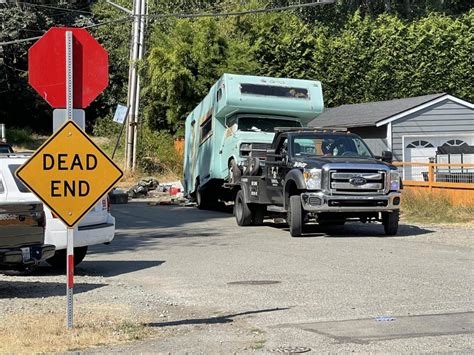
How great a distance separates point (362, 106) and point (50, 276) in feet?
74.1

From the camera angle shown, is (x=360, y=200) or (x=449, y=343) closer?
(x=449, y=343)

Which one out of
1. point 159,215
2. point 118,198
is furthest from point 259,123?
point 118,198

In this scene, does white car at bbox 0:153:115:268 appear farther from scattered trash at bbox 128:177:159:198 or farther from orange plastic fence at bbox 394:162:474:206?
scattered trash at bbox 128:177:159:198

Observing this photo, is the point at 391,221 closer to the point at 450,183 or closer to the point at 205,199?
the point at 450,183

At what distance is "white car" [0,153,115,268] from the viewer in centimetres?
1054

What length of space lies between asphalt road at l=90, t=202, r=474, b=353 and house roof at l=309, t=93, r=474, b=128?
10438mm

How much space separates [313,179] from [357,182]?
0.88 m

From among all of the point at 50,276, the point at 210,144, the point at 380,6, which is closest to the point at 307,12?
the point at 380,6

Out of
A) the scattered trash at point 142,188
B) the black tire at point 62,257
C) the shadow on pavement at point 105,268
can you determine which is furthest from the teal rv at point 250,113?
the scattered trash at point 142,188

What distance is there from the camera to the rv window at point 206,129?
23.1 meters

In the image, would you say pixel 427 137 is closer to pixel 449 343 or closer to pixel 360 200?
pixel 360 200

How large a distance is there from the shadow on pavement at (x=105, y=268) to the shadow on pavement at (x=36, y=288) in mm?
886

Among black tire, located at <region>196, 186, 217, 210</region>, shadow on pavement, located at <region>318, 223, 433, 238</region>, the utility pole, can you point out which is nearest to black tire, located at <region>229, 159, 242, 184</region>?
shadow on pavement, located at <region>318, 223, 433, 238</region>

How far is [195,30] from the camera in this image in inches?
1486
